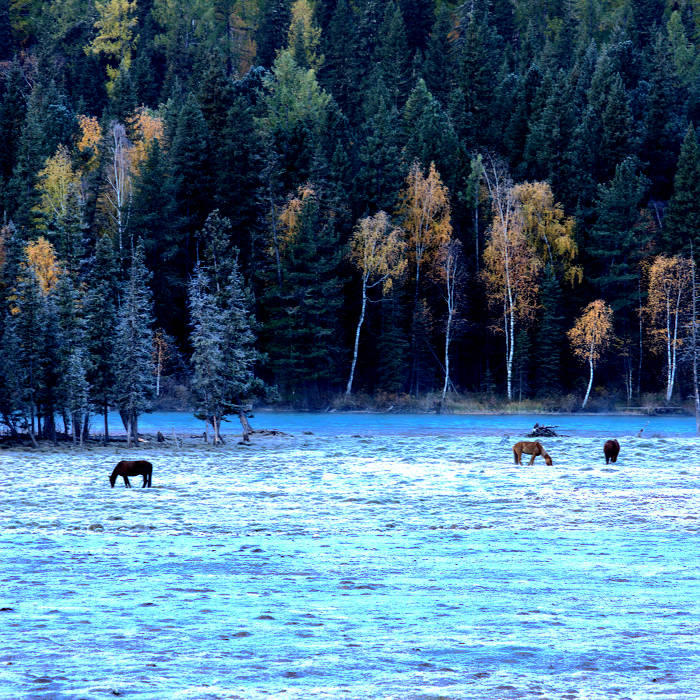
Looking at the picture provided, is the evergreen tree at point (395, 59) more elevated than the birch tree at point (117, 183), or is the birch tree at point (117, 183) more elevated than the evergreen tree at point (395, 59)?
the evergreen tree at point (395, 59)

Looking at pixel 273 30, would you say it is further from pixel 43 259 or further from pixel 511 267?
pixel 43 259

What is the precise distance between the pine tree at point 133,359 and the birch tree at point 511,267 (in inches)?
1525

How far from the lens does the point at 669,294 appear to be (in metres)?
84.5

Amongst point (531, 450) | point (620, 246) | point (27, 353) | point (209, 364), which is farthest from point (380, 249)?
point (531, 450)

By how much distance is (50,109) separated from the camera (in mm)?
101000

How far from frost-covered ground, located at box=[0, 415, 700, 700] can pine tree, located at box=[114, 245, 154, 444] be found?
15.8 meters

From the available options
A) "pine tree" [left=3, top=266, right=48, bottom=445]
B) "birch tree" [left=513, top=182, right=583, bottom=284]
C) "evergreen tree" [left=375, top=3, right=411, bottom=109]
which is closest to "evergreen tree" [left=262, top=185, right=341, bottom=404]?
"birch tree" [left=513, top=182, right=583, bottom=284]

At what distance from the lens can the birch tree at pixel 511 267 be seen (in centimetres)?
8556

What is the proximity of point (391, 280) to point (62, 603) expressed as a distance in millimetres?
71552

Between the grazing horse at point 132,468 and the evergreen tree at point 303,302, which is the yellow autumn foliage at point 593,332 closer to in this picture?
the evergreen tree at point 303,302

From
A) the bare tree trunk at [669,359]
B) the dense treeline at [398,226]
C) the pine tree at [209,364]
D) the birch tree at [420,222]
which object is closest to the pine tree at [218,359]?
the pine tree at [209,364]

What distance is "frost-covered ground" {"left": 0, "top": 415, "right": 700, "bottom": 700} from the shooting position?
1088cm

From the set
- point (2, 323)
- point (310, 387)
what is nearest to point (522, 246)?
point (310, 387)

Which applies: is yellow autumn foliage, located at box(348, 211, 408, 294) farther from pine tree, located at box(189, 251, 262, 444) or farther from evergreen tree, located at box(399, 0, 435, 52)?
evergreen tree, located at box(399, 0, 435, 52)
